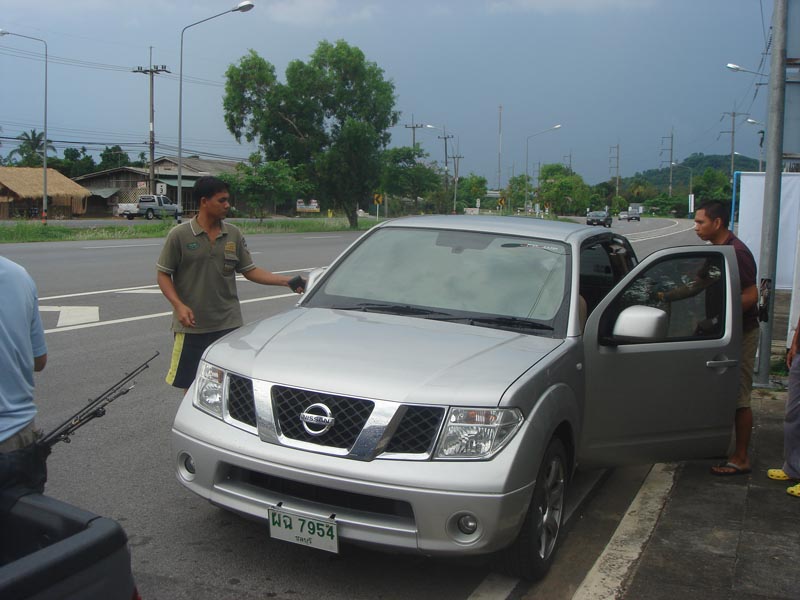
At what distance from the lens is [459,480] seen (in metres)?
3.35

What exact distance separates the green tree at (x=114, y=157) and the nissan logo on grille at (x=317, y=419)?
88.9 m

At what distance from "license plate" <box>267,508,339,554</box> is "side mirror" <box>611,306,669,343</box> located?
1.89m

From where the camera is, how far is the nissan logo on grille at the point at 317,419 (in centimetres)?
351

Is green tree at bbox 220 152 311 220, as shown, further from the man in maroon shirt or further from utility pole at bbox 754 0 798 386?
the man in maroon shirt

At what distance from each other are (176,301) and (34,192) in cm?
5960

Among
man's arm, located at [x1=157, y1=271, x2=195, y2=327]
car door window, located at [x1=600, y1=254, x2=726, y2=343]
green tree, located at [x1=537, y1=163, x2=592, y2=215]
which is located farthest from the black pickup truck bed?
green tree, located at [x1=537, y1=163, x2=592, y2=215]

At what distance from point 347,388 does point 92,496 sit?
6.95 ft

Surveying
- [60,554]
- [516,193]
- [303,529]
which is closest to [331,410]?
[303,529]

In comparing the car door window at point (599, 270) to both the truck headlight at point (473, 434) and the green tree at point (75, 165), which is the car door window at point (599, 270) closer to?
the truck headlight at point (473, 434)

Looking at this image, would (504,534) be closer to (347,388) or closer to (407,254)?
(347,388)

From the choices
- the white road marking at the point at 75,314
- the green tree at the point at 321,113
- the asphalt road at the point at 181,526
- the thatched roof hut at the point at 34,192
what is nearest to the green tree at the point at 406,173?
the green tree at the point at 321,113

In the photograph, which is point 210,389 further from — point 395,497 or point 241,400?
point 395,497

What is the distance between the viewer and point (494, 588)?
385cm

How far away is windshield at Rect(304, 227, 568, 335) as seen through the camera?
4.55 metres
